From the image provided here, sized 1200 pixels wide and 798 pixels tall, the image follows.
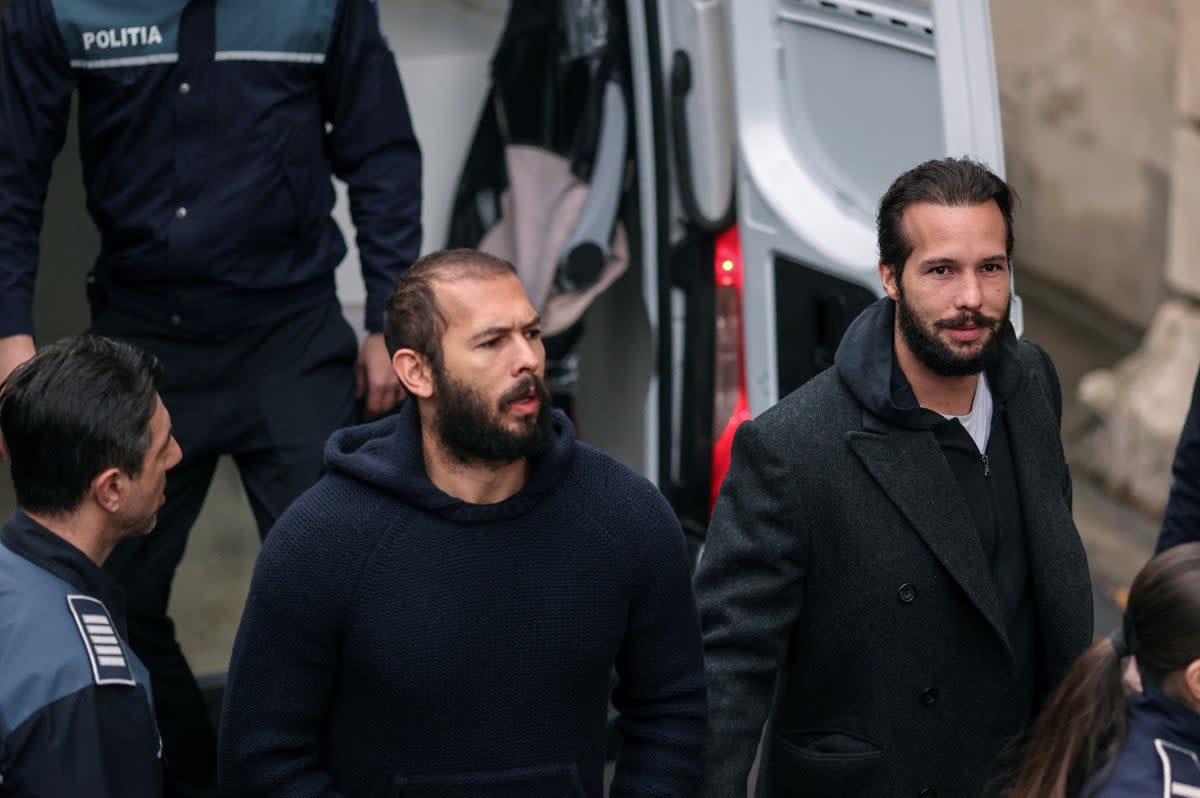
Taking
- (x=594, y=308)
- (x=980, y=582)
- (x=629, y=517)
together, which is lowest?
(x=594, y=308)

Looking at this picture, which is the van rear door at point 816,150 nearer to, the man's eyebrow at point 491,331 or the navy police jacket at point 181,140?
the navy police jacket at point 181,140

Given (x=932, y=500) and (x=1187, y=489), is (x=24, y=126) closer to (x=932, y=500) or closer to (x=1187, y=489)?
(x=932, y=500)

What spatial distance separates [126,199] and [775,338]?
1164mm

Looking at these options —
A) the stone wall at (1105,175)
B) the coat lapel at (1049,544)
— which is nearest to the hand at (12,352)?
the coat lapel at (1049,544)

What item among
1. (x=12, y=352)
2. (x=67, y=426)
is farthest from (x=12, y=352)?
(x=67, y=426)

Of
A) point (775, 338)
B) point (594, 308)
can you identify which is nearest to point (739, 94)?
point (775, 338)

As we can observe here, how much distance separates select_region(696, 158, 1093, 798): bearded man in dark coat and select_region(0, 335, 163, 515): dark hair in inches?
31.6

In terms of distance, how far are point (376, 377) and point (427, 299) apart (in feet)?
3.49

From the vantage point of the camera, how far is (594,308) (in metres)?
4.54

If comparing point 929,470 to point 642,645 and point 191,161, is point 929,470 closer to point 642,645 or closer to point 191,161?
point 642,645

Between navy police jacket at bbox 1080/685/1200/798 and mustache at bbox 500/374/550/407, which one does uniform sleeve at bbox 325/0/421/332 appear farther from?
navy police jacket at bbox 1080/685/1200/798

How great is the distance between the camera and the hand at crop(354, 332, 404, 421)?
12.1ft

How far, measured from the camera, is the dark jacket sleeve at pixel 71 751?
2.48m

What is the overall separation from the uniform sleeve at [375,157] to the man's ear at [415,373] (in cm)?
104
